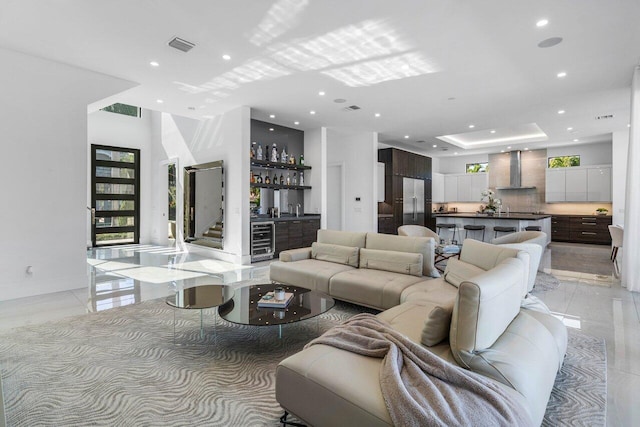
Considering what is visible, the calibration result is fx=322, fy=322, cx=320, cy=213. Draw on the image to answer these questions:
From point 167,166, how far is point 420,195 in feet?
25.9

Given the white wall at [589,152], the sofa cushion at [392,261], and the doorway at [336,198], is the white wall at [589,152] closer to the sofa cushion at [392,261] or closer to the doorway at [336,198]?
the doorway at [336,198]

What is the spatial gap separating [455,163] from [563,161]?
345cm

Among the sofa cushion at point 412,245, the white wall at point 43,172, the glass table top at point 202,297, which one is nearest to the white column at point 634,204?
the sofa cushion at point 412,245

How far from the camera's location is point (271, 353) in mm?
2738

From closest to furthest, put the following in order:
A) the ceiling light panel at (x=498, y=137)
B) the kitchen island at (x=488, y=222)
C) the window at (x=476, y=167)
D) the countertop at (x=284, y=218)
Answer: the countertop at (x=284, y=218), the kitchen island at (x=488, y=222), the ceiling light panel at (x=498, y=137), the window at (x=476, y=167)

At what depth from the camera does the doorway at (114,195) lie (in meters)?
9.07

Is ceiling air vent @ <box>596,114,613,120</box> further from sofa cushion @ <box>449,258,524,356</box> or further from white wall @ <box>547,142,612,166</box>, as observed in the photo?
sofa cushion @ <box>449,258,524,356</box>

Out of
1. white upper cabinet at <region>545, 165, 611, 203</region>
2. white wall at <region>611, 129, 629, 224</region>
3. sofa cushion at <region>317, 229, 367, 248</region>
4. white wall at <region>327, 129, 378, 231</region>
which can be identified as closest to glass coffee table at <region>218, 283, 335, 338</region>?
sofa cushion at <region>317, 229, 367, 248</region>

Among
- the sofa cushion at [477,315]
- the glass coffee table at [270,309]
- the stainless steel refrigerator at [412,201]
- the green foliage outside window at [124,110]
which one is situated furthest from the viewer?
the stainless steel refrigerator at [412,201]

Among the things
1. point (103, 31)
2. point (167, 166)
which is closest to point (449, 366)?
point (103, 31)

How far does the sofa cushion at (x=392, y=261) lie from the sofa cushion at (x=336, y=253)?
109 mm

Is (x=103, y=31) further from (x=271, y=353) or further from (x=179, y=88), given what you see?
(x=271, y=353)

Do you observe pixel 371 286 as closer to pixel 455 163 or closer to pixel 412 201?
pixel 412 201

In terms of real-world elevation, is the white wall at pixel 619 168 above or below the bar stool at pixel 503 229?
above
